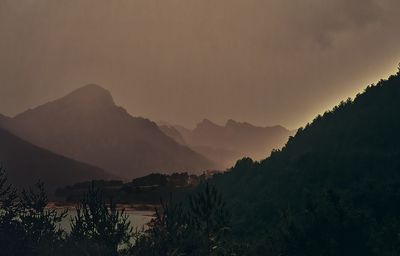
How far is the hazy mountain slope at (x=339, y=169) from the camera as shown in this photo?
101 metres

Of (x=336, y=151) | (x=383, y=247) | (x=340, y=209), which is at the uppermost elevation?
(x=336, y=151)

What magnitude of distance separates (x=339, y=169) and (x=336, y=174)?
6.99 ft

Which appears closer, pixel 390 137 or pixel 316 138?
pixel 390 137

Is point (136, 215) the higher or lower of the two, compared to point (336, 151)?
lower

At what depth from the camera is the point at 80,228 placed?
6256 centimetres

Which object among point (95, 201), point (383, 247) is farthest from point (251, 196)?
point (95, 201)

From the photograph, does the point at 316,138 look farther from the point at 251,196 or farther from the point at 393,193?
the point at 393,193

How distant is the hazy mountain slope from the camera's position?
100625 millimetres

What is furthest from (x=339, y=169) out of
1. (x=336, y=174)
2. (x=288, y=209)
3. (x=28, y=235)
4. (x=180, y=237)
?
(x=28, y=235)

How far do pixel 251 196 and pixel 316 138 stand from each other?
27.4 meters

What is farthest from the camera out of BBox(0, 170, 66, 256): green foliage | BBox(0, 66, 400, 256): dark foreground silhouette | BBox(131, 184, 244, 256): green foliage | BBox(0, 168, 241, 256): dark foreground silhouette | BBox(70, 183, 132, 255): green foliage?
BBox(0, 170, 66, 256): green foliage

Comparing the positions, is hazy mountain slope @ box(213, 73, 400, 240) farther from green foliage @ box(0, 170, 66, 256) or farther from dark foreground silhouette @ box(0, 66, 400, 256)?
green foliage @ box(0, 170, 66, 256)

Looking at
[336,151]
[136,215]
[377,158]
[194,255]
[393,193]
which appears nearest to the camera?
[194,255]

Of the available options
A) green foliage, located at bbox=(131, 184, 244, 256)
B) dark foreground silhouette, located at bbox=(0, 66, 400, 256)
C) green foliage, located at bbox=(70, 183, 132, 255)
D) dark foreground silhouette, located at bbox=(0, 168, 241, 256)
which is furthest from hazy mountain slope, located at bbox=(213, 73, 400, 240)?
green foliage, located at bbox=(70, 183, 132, 255)
